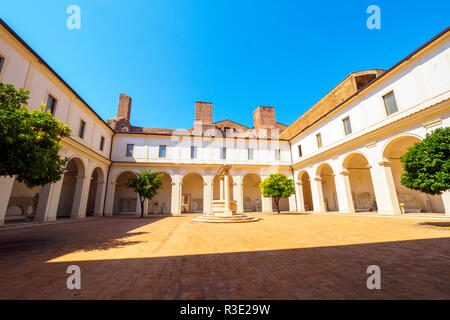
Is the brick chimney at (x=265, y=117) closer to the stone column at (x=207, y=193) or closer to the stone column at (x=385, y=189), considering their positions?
the stone column at (x=207, y=193)

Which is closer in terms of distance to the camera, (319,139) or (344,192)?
(344,192)

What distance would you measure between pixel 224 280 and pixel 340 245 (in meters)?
4.00

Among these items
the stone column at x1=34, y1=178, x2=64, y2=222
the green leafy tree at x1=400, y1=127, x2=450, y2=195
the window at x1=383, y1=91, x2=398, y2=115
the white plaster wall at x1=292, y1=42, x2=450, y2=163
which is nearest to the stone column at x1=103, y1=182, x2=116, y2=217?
the stone column at x1=34, y1=178, x2=64, y2=222

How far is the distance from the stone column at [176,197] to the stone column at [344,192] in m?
16.5

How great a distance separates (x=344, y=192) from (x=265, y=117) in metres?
16.9

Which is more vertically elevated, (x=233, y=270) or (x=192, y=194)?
(x=192, y=194)

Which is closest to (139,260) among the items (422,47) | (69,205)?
(422,47)

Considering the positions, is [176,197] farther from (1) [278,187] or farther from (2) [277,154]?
(2) [277,154]

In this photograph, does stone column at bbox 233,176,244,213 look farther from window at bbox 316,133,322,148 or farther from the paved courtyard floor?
the paved courtyard floor

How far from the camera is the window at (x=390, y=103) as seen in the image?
12758 mm

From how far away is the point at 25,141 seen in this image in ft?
16.5

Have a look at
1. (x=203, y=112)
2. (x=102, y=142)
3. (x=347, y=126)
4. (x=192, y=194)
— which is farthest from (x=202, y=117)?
(x=347, y=126)

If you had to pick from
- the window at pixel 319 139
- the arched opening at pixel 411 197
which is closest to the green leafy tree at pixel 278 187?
the window at pixel 319 139
